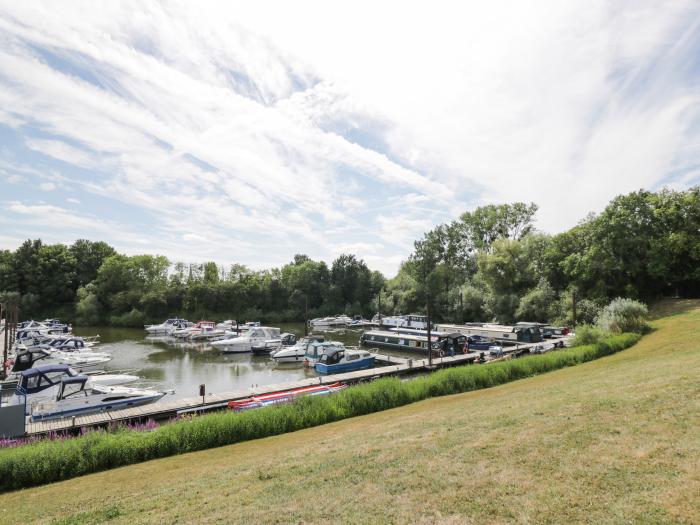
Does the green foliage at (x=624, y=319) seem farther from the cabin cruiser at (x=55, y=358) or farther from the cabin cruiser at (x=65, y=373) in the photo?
the cabin cruiser at (x=55, y=358)

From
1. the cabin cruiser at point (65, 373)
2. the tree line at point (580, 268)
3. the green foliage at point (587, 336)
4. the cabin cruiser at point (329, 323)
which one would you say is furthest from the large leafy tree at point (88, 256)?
the green foliage at point (587, 336)

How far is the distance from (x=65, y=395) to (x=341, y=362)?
61.3ft

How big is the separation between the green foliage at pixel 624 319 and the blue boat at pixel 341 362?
19.9m

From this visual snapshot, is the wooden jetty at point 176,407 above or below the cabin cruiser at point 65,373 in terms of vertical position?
below

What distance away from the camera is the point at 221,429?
1470 centimetres

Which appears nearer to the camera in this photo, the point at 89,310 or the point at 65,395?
the point at 65,395

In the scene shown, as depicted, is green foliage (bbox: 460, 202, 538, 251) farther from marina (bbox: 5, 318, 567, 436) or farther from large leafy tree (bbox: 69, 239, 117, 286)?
large leafy tree (bbox: 69, 239, 117, 286)

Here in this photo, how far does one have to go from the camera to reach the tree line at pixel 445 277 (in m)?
41.6

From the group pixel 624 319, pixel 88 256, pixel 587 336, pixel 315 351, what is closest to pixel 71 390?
pixel 315 351

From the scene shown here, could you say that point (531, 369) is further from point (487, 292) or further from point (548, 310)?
point (487, 292)

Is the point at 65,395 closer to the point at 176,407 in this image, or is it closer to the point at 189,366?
the point at 176,407

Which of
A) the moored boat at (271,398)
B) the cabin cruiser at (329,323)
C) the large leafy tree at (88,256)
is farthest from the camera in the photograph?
the large leafy tree at (88,256)

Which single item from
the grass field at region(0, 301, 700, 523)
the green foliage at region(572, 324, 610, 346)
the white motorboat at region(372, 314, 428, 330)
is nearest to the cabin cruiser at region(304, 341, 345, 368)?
the green foliage at region(572, 324, 610, 346)

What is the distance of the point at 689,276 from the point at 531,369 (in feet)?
99.8
